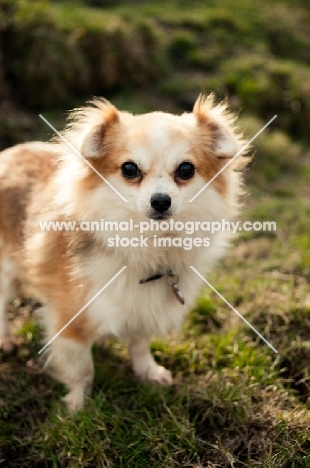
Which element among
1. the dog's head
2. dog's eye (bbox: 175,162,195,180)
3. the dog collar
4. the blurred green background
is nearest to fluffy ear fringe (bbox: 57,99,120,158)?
the dog's head

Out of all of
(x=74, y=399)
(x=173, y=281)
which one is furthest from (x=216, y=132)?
(x=74, y=399)

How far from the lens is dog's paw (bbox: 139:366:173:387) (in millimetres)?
2685

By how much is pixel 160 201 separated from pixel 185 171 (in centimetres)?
26

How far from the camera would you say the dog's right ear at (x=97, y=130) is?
2.23 meters

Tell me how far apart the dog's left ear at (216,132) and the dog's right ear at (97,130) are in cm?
42

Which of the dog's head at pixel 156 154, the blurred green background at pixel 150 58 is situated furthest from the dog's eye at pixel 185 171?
the blurred green background at pixel 150 58

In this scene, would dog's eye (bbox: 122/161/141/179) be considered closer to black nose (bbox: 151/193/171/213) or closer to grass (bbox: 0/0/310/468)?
black nose (bbox: 151/193/171/213)

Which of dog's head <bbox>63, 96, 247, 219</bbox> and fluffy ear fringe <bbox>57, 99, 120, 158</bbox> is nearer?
dog's head <bbox>63, 96, 247, 219</bbox>

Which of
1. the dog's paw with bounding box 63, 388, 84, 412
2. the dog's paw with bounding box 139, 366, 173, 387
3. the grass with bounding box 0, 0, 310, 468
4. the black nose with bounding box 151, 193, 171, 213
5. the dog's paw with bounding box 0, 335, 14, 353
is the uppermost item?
the black nose with bounding box 151, 193, 171, 213

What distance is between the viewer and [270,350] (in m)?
2.84

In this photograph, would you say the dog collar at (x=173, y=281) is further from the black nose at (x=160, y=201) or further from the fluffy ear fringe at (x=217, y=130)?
the fluffy ear fringe at (x=217, y=130)

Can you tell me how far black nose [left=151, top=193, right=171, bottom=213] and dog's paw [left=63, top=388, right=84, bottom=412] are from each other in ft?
3.73

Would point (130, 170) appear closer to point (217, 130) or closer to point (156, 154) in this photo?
point (156, 154)

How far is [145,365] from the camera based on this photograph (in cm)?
273
